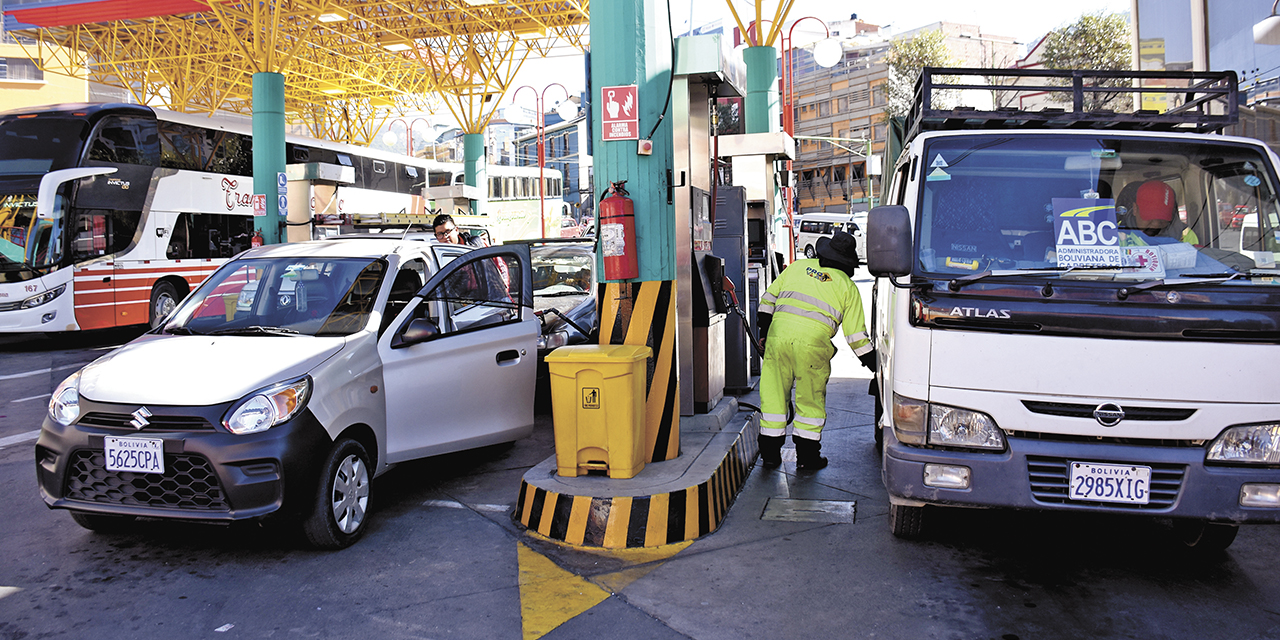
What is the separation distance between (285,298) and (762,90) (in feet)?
40.7

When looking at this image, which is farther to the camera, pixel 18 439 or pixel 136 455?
pixel 18 439

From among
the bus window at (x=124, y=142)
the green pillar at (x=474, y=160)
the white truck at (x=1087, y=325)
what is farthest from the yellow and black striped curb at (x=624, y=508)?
the green pillar at (x=474, y=160)

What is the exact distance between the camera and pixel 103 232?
15.0m

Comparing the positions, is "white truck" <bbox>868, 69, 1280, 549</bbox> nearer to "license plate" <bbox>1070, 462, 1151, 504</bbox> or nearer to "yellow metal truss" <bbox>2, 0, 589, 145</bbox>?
"license plate" <bbox>1070, 462, 1151, 504</bbox>

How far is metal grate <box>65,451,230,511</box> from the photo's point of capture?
4328 mm

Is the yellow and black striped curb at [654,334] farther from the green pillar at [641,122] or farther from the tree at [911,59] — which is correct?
Answer: the tree at [911,59]

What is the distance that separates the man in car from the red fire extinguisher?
3.42 feet

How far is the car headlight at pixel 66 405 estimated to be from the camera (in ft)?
15.0

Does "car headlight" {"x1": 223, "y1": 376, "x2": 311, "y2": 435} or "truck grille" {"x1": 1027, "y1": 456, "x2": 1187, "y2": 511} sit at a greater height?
"car headlight" {"x1": 223, "y1": 376, "x2": 311, "y2": 435}

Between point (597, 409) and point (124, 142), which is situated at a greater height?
point (124, 142)

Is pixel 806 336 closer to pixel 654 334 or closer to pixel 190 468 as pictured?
pixel 654 334

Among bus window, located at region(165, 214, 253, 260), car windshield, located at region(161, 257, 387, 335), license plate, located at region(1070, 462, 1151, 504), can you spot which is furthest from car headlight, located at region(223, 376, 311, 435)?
bus window, located at region(165, 214, 253, 260)

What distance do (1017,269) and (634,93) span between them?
107 inches

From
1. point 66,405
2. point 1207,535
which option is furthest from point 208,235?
point 1207,535
